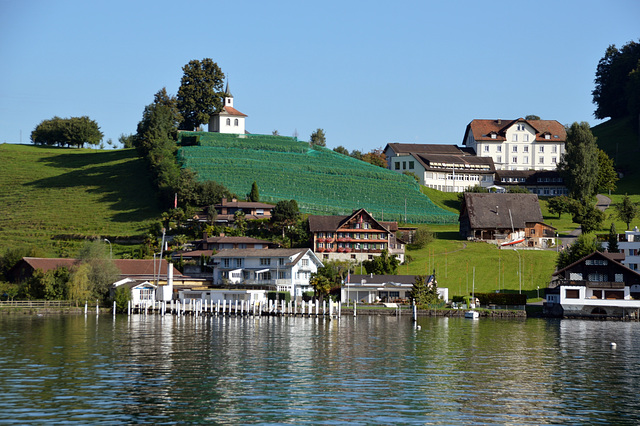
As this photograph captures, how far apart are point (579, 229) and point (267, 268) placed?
195 feet

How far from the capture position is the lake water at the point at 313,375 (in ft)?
121

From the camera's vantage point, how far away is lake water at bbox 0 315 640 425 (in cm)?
3703

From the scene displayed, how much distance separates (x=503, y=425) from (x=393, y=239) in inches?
3543

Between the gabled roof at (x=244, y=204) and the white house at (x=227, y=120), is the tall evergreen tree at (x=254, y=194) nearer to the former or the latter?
the gabled roof at (x=244, y=204)

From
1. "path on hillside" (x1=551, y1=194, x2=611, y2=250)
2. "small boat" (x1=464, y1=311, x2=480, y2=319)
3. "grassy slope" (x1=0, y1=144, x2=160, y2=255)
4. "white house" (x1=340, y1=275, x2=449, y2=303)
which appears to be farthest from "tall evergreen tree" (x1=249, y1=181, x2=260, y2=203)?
"small boat" (x1=464, y1=311, x2=480, y2=319)

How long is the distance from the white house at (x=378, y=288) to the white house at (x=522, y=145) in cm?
9381

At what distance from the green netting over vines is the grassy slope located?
12784 mm

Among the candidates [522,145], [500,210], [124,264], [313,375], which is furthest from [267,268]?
[522,145]

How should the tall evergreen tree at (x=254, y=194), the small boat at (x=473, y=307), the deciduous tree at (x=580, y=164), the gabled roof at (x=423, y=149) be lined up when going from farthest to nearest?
the gabled roof at (x=423, y=149) < the deciduous tree at (x=580, y=164) < the tall evergreen tree at (x=254, y=194) < the small boat at (x=473, y=307)

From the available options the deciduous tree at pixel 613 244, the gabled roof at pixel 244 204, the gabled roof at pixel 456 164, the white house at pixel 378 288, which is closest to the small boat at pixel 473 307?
the white house at pixel 378 288

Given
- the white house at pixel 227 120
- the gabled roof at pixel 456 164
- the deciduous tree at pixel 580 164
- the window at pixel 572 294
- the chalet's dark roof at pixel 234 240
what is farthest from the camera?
the white house at pixel 227 120

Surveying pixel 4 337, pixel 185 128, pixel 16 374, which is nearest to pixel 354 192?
pixel 185 128

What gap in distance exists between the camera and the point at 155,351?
5769cm

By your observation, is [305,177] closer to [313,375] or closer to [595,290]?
[595,290]
